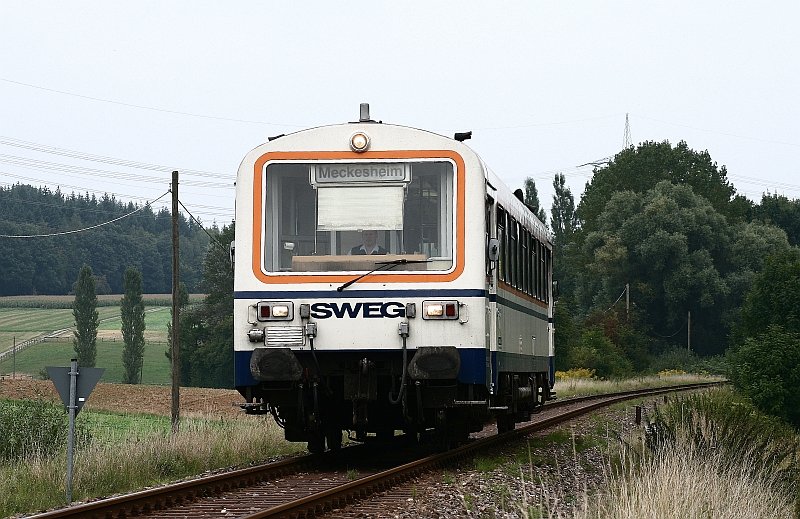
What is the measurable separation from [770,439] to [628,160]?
240 ft

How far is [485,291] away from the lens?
13.0 m

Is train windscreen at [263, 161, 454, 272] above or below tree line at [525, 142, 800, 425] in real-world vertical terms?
below

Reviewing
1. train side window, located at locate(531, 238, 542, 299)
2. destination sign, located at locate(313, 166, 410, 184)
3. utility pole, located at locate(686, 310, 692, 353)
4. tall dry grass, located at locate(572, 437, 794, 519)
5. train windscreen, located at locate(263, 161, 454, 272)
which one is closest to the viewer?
tall dry grass, located at locate(572, 437, 794, 519)

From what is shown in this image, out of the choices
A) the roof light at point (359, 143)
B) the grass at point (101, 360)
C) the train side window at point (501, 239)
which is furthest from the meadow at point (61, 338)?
the roof light at point (359, 143)

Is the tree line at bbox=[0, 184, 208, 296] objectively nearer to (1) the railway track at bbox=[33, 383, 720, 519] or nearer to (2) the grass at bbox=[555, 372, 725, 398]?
(2) the grass at bbox=[555, 372, 725, 398]

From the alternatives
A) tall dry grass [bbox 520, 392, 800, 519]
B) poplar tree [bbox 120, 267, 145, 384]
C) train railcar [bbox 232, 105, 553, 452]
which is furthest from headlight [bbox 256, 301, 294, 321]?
poplar tree [bbox 120, 267, 145, 384]

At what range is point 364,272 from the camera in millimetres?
12953

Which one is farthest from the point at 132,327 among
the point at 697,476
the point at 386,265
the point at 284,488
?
the point at 697,476

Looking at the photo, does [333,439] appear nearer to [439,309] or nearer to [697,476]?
[439,309]

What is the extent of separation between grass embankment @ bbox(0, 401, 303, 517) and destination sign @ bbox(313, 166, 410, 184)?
3.48m

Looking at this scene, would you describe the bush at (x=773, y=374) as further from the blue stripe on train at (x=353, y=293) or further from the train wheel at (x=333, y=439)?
the blue stripe on train at (x=353, y=293)

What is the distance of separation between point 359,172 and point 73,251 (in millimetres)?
114066

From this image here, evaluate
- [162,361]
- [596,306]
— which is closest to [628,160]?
[596,306]

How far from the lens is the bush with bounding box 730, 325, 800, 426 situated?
160 ft
